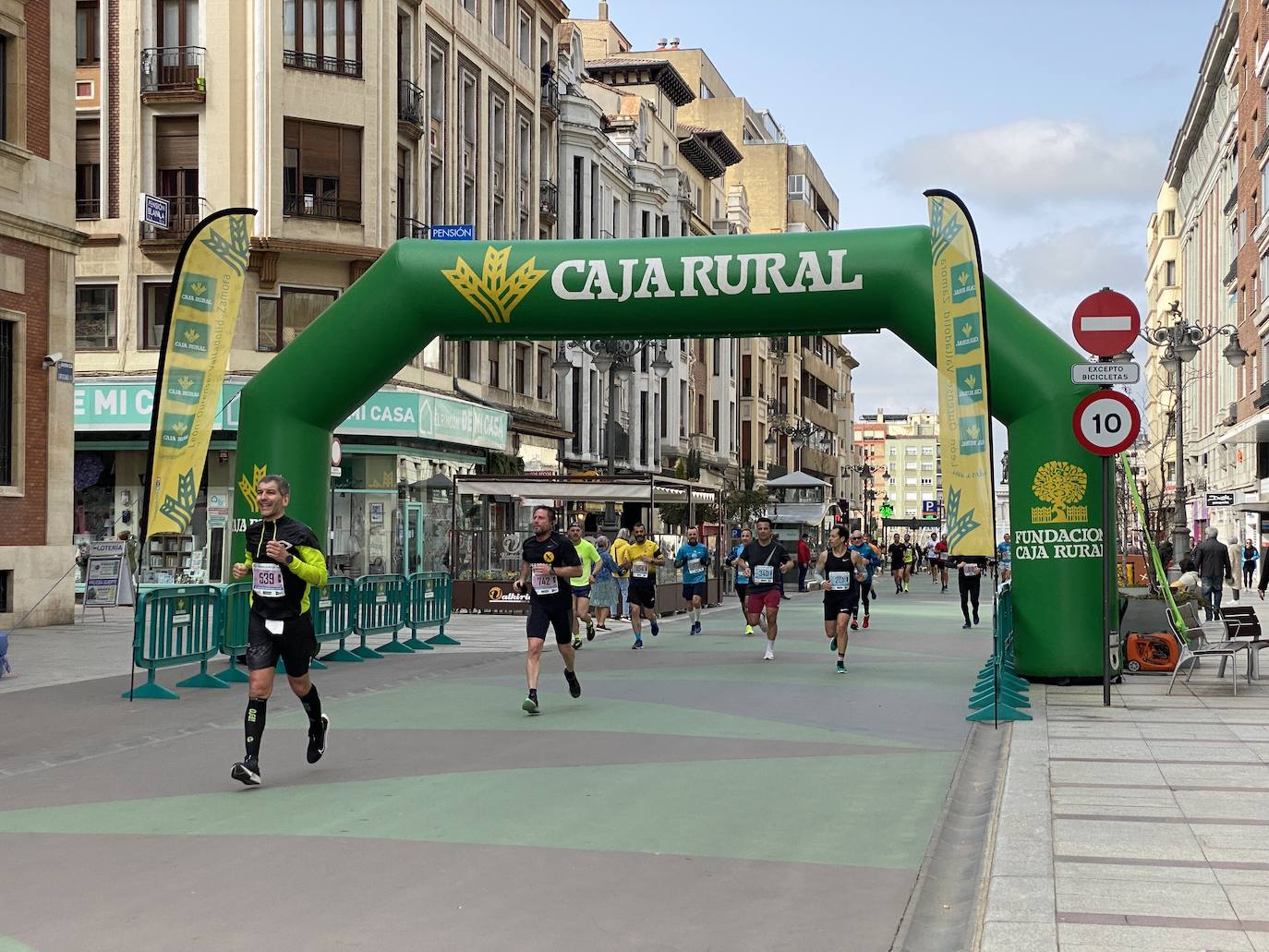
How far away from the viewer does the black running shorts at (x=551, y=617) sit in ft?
42.9

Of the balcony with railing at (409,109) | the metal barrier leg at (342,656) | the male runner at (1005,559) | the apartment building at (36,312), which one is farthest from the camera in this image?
the balcony with railing at (409,109)

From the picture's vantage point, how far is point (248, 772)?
918cm

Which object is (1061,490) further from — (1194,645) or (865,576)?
(865,576)

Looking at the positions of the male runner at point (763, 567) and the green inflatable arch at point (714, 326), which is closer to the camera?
the green inflatable arch at point (714, 326)

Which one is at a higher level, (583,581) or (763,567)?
(763,567)

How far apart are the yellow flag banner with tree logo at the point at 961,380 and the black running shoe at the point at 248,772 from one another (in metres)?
6.32

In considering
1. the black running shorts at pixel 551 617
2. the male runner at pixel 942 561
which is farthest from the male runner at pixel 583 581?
the male runner at pixel 942 561

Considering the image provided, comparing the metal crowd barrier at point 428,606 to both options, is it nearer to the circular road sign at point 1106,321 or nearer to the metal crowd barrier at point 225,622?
the metal crowd barrier at point 225,622

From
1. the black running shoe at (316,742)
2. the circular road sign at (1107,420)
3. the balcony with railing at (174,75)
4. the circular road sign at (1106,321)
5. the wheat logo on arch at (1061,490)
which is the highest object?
the balcony with railing at (174,75)

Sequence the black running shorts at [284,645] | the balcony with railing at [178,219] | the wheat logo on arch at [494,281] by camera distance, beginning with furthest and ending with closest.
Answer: the balcony with railing at [178,219]
the wheat logo on arch at [494,281]
the black running shorts at [284,645]

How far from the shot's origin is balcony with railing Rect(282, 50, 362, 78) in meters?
33.7

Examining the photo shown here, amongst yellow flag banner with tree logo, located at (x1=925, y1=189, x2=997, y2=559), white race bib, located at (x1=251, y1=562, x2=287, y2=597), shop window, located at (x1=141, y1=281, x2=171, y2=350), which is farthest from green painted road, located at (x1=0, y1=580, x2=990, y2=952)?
shop window, located at (x1=141, y1=281, x2=171, y2=350)

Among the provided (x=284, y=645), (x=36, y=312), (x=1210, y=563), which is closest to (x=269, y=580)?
(x=284, y=645)

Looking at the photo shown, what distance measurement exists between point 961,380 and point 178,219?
78.4 ft
